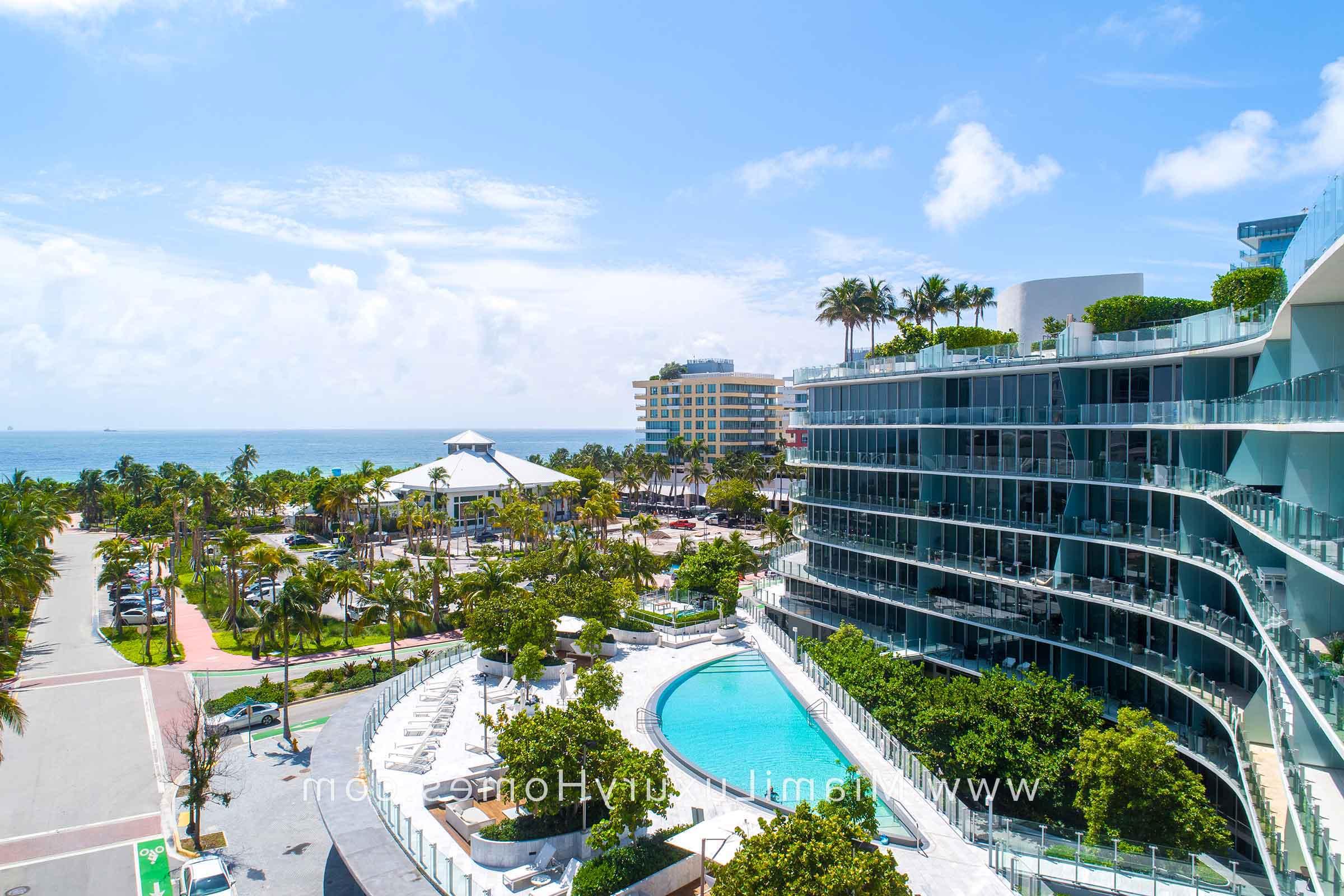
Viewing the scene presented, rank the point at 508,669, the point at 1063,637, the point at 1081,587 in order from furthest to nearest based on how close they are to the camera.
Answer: the point at 508,669 < the point at 1063,637 < the point at 1081,587

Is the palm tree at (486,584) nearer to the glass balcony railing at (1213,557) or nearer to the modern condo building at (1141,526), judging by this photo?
the modern condo building at (1141,526)

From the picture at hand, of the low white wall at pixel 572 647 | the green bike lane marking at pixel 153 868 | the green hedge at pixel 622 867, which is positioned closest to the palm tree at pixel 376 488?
the low white wall at pixel 572 647

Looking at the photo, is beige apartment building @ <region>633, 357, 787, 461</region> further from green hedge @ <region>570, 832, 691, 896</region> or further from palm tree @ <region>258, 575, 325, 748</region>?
green hedge @ <region>570, 832, 691, 896</region>

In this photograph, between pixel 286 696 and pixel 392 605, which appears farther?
pixel 392 605

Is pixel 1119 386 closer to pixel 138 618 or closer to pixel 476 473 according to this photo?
pixel 138 618

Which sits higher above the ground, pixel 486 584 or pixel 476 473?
pixel 476 473

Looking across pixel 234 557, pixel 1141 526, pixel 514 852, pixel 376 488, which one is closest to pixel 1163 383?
pixel 1141 526

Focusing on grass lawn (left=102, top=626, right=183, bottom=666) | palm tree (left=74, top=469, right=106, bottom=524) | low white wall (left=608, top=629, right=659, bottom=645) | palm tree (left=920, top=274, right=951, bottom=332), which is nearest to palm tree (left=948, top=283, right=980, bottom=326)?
palm tree (left=920, top=274, right=951, bottom=332)
